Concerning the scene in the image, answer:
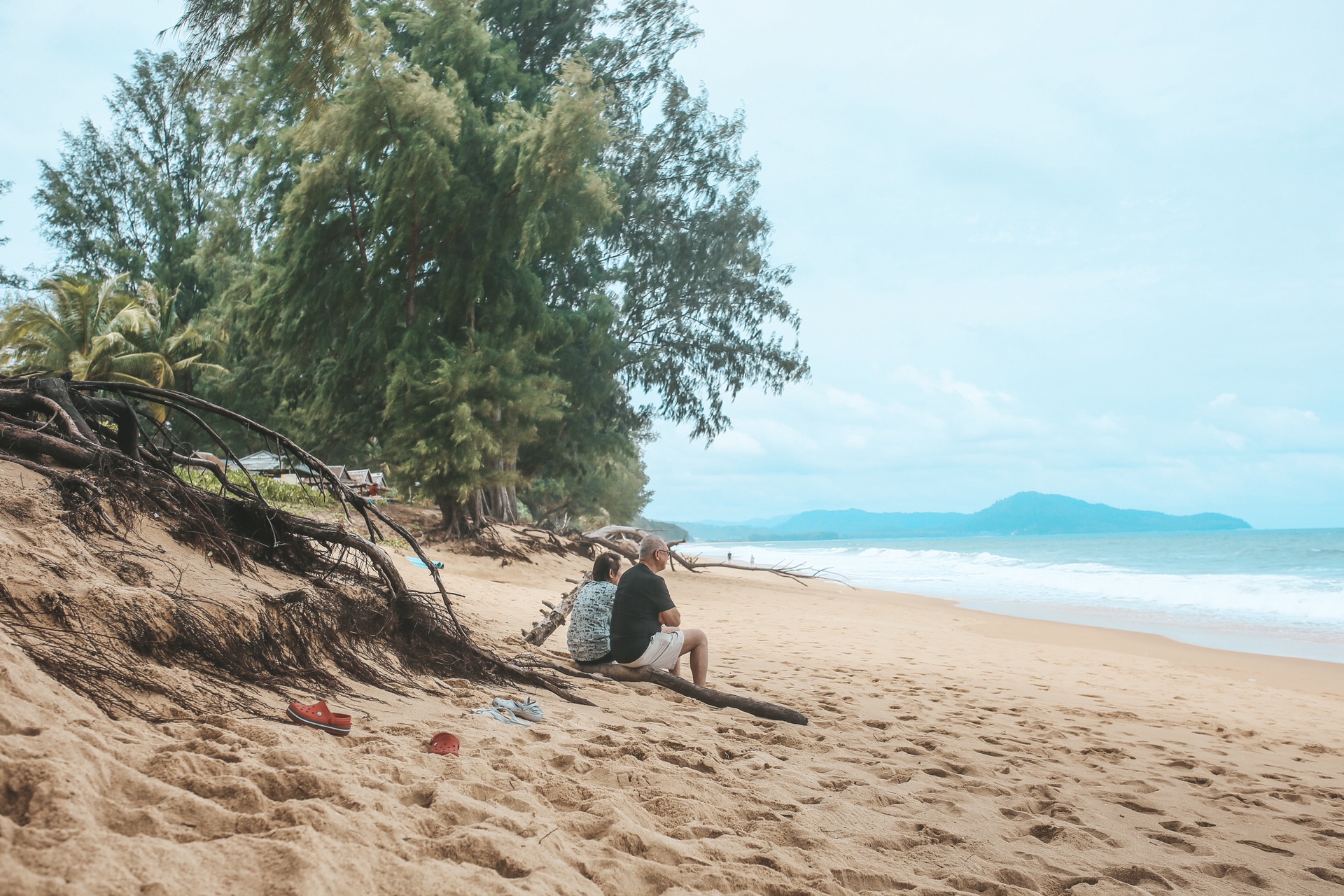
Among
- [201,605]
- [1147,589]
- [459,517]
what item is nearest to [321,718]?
[201,605]

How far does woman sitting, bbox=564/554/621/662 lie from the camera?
5.88 meters

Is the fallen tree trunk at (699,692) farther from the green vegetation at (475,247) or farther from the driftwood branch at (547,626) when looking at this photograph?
the green vegetation at (475,247)

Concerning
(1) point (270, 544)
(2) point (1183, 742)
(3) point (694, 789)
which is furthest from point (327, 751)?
(2) point (1183, 742)

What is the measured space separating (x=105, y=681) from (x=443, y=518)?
13.7 metres

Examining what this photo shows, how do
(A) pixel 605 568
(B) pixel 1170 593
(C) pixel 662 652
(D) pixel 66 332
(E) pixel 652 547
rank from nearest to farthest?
1. (C) pixel 662 652
2. (E) pixel 652 547
3. (A) pixel 605 568
4. (B) pixel 1170 593
5. (D) pixel 66 332

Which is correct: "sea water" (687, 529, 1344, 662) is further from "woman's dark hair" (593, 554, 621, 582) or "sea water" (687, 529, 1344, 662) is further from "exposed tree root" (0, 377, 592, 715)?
"exposed tree root" (0, 377, 592, 715)

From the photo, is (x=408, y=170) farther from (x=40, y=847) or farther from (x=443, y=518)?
(x=40, y=847)

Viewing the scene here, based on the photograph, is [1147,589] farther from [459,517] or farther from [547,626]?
[547,626]

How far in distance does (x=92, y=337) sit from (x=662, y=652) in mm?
27277

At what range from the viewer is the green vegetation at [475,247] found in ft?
47.6

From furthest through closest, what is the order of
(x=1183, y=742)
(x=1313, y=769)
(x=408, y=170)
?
1. (x=408, y=170)
2. (x=1183, y=742)
3. (x=1313, y=769)

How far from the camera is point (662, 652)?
5691mm

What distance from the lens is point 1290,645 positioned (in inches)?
444

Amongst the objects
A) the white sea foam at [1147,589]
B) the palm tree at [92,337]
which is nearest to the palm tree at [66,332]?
the palm tree at [92,337]
